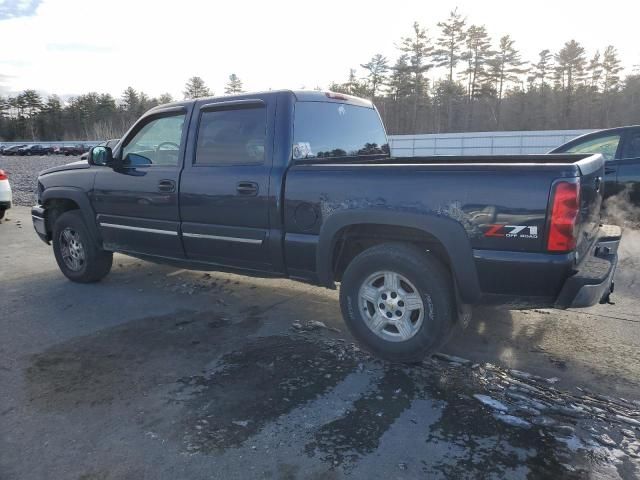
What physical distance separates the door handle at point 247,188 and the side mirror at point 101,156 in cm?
178

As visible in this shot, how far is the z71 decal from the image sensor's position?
10.0 feet

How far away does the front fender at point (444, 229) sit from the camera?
326cm

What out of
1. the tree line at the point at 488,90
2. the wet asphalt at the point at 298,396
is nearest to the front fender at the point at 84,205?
the wet asphalt at the point at 298,396

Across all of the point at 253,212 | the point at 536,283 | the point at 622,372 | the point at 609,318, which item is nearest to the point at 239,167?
the point at 253,212

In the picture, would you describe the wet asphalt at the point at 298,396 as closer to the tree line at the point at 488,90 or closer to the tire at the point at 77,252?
the tire at the point at 77,252

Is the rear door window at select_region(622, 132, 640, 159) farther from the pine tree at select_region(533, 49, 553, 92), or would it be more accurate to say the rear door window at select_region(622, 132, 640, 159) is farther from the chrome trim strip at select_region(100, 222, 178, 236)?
the pine tree at select_region(533, 49, 553, 92)

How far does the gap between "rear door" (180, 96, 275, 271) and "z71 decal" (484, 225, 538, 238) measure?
1789mm

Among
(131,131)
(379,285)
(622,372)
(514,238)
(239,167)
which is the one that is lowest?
(622,372)

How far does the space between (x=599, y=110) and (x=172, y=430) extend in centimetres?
5798

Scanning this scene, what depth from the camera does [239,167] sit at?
430 cm

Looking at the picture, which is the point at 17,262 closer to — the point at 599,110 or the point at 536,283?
the point at 536,283

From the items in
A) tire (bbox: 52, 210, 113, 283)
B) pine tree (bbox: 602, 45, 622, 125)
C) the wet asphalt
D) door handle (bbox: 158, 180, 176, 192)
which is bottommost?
the wet asphalt

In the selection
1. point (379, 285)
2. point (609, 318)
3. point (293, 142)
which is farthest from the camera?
point (609, 318)

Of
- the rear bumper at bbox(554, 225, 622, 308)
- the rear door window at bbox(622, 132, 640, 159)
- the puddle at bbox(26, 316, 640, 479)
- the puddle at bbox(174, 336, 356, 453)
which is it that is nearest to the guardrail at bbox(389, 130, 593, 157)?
the rear door window at bbox(622, 132, 640, 159)
